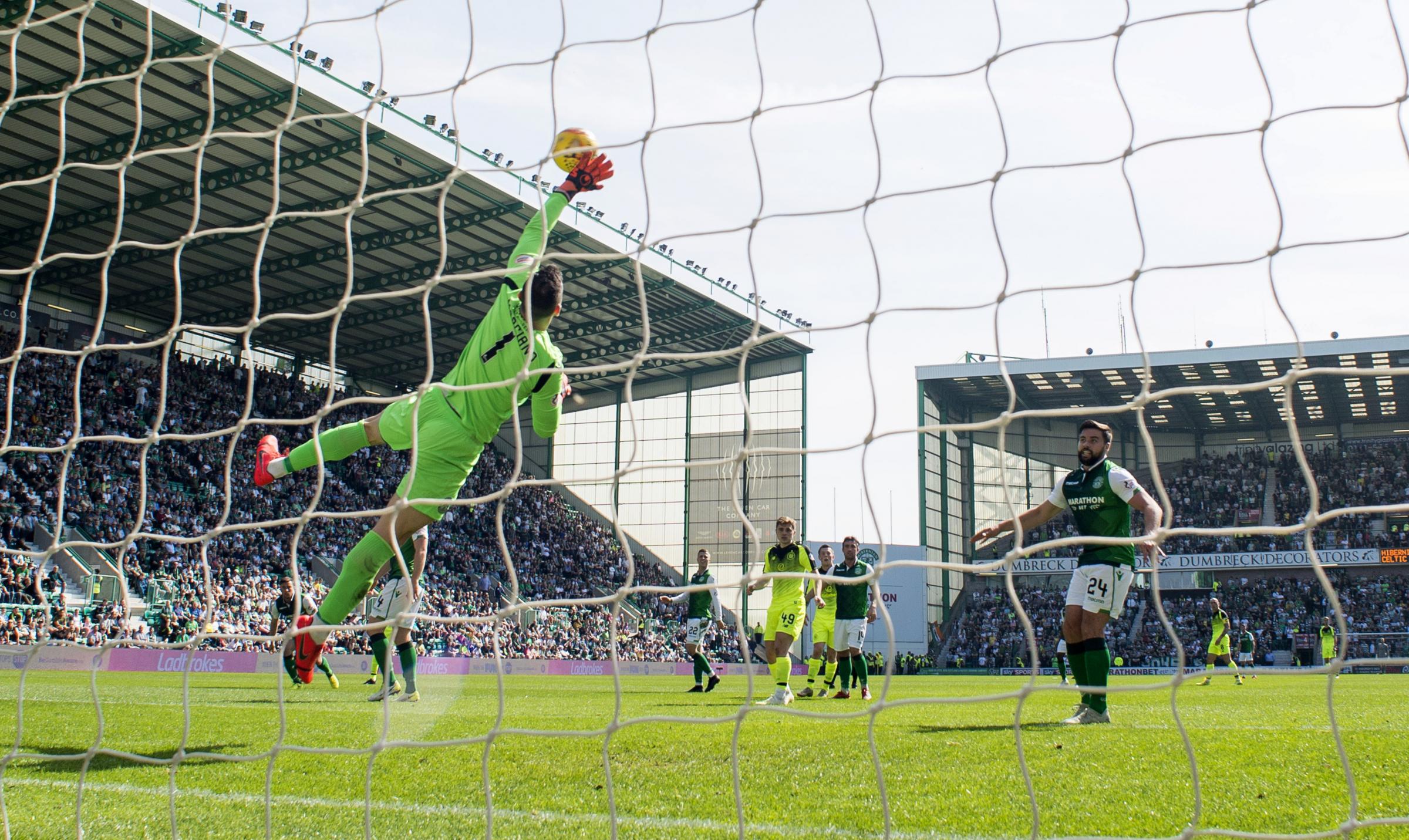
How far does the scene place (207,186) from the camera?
2217cm

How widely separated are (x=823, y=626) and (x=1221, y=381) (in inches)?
1143

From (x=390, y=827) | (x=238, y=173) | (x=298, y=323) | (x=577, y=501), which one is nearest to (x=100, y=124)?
(x=238, y=173)

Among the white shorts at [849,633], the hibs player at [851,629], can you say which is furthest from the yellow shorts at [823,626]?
the white shorts at [849,633]

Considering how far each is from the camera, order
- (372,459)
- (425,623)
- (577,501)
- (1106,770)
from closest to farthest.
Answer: (1106,770) < (425,623) < (372,459) < (577,501)

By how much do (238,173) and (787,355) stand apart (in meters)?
19.6

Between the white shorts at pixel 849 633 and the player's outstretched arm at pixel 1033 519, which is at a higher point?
the player's outstretched arm at pixel 1033 519

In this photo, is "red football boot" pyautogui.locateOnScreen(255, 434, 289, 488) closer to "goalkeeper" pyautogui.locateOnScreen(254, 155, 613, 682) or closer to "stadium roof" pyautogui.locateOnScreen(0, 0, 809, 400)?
"goalkeeper" pyautogui.locateOnScreen(254, 155, 613, 682)

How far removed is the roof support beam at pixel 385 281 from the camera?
83.9ft

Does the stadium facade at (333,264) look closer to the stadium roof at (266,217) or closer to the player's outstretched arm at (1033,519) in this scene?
the stadium roof at (266,217)

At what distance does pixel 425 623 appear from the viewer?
25.2 metres

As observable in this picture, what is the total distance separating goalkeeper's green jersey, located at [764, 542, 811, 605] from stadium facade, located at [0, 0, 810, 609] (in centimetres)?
229

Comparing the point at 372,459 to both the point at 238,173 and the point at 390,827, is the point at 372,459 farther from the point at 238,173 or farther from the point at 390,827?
the point at 390,827

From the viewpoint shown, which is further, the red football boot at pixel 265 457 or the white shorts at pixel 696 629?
the white shorts at pixel 696 629

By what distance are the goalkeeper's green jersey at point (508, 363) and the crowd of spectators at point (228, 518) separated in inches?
474
